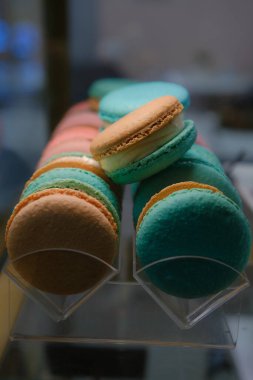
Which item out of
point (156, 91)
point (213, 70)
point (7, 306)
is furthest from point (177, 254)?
point (213, 70)

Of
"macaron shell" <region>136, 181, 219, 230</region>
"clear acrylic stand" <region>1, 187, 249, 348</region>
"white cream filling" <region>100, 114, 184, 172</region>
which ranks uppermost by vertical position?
"white cream filling" <region>100, 114, 184, 172</region>

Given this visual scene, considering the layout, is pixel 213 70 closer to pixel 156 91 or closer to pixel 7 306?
pixel 156 91

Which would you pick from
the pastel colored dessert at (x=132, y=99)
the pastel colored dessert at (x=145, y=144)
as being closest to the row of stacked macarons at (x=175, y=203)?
the pastel colored dessert at (x=145, y=144)

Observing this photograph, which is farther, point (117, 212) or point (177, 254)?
point (117, 212)

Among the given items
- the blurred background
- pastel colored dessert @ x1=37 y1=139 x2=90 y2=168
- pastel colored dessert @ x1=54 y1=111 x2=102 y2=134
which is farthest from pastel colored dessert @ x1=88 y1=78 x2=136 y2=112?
pastel colored dessert @ x1=37 y1=139 x2=90 y2=168

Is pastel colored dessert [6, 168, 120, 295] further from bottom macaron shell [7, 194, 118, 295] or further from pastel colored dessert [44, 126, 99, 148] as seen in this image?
pastel colored dessert [44, 126, 99, 148]

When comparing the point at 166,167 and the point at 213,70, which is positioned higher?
the point at 166,167
